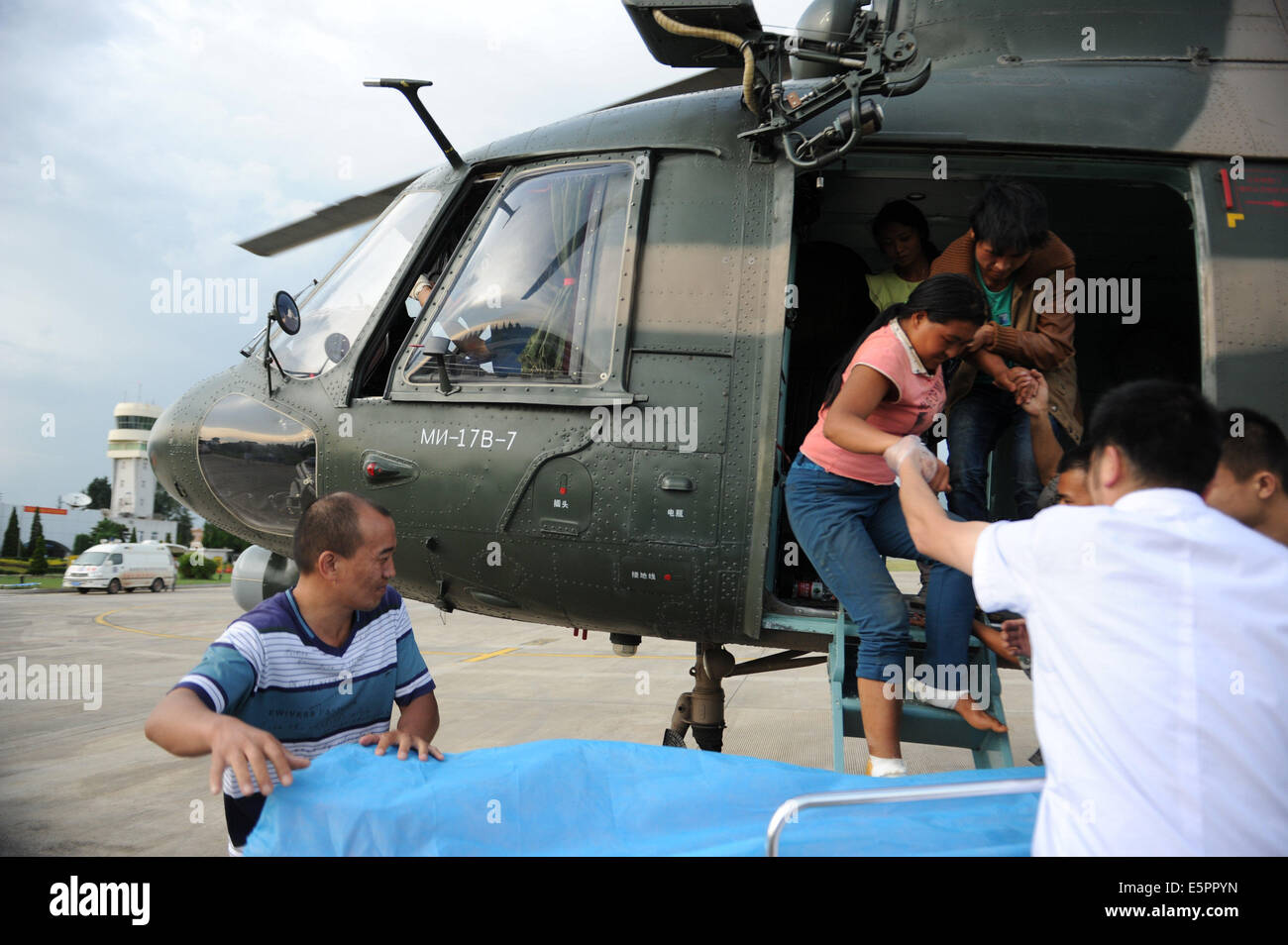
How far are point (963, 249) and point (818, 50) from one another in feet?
3.91

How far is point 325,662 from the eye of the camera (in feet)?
8.25

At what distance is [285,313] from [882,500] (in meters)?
3.02

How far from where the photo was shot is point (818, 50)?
3521mm

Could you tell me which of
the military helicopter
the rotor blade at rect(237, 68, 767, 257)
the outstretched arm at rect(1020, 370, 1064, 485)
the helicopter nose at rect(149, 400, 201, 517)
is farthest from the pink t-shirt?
the helicopter nose at rect(149, 400, 201, 517)

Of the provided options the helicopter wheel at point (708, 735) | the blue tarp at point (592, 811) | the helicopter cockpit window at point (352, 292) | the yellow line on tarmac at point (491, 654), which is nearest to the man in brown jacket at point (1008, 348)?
the helicopter wheel at point (708, 735)

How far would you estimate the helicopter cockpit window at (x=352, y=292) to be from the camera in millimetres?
4566

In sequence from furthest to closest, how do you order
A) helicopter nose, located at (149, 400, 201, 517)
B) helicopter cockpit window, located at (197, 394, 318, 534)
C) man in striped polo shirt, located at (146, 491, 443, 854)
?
helicopter nose, located at (149, 400, 201, 517), helicopter cockpit window, located at (197, 394, 318, 534), man in striped polo shirt, located at (146, 491, 443, 854)

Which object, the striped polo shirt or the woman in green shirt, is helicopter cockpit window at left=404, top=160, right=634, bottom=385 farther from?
the striped polo shirt

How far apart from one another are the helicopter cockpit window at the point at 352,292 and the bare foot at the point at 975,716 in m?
3.34

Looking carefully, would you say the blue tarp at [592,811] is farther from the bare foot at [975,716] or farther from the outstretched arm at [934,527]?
the bare foot at [975,716]

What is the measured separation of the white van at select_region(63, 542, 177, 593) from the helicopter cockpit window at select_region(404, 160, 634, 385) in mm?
32994

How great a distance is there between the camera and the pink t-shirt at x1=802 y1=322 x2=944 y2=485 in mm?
3219

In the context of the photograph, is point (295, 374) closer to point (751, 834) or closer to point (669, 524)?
point (669, 524)

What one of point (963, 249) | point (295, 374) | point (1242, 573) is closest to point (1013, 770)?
point (1242, 573)
